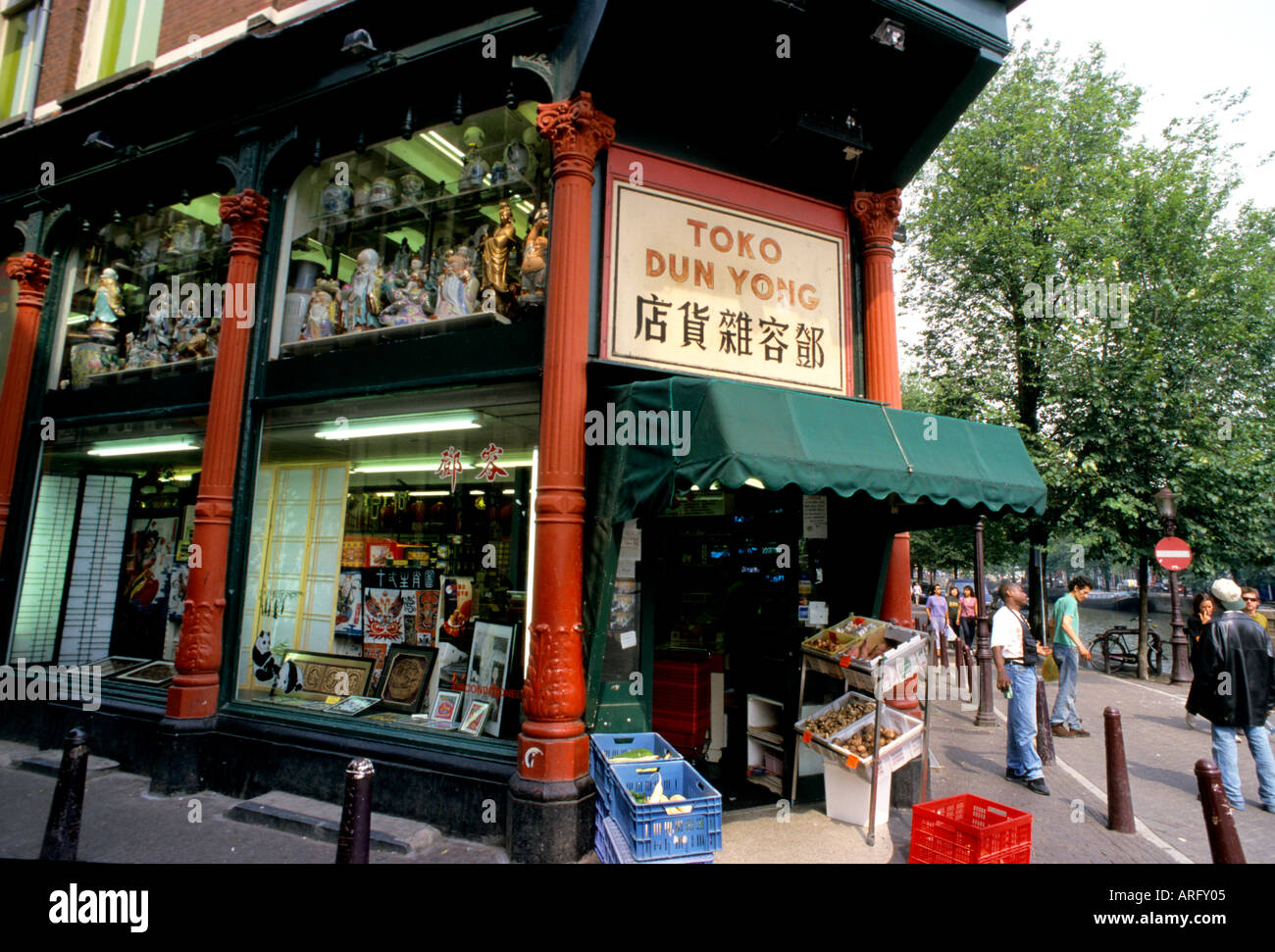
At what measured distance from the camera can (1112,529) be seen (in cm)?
1628

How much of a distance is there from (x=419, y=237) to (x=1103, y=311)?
1704 centimetres

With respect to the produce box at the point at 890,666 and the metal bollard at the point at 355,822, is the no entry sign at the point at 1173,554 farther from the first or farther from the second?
the metal bollard at the point at 355,822

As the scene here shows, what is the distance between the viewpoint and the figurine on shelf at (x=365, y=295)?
7.47m

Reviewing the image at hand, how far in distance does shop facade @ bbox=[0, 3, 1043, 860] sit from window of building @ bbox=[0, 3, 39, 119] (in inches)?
99.3

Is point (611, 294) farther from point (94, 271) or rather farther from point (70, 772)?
point (94, 271)

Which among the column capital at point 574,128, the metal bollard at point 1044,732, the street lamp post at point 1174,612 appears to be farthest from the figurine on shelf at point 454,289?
the street lamp post at point 1174,612

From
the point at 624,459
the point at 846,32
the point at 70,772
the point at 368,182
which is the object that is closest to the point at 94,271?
the point at 368,182

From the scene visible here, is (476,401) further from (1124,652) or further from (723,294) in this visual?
(1124,652)

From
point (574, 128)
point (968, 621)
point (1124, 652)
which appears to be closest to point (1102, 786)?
point (574, 128)

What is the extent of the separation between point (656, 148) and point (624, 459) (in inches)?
126

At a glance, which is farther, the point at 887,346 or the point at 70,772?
the point at 887,346

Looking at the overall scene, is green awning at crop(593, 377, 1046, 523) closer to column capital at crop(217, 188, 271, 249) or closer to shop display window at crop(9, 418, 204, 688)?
column capital at crop(217, 188, 271, 249)

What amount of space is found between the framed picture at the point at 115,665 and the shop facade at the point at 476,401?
0.19ft

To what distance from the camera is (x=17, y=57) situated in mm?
11055
